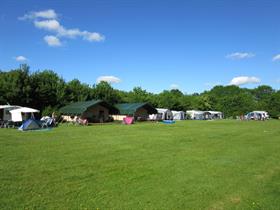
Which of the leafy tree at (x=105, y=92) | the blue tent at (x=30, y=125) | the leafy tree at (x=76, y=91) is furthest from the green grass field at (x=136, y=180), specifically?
the leafy tree at (x=105, y=92)

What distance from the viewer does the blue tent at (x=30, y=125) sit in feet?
74.8

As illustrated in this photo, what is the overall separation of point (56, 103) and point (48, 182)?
124 feet

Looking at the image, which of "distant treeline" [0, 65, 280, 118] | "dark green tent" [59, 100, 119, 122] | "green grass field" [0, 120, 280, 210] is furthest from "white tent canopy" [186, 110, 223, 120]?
"green grass field" [0, 120, 280, 210]

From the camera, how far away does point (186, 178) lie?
7.47 m

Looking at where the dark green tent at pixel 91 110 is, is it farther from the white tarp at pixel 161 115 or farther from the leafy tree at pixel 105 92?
the white tarp at pixel 161 115

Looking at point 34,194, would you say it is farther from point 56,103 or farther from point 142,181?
point 56,103

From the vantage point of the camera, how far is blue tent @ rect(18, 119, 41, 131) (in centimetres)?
2281

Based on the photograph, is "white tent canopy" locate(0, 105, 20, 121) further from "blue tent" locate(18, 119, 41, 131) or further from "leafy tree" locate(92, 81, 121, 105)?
"leafy tree" locate(92, 81, 121, 105)

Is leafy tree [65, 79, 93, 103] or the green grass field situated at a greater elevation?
leafy tree [65, 79, 93, 103]

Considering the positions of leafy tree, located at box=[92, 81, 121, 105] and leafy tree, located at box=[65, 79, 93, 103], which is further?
leafy tree, located at box=[92, 81, 121, 105]

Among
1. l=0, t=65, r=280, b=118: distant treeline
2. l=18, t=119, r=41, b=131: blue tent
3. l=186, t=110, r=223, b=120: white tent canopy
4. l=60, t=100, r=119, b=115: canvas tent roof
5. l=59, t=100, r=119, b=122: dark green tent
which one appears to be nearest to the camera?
l=18, t=119, r=41, b=131: blue tent

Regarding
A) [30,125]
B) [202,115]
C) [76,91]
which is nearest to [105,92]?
[76,91]

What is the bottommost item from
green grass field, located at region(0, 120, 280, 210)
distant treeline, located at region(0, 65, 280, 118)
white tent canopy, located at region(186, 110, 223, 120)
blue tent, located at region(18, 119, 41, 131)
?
green grass field, located at region(0, 120, 280, 210)

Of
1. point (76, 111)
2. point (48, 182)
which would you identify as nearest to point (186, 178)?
point (48, 182)
